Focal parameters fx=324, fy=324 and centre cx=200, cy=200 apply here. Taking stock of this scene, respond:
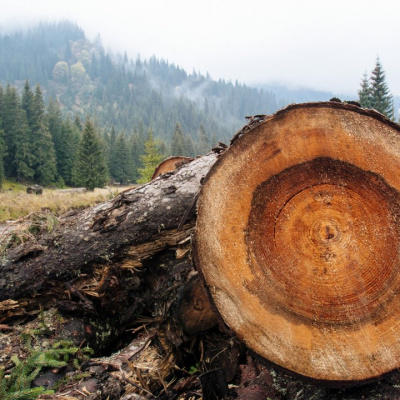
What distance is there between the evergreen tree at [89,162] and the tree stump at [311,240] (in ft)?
113

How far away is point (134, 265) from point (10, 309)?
1.23 m

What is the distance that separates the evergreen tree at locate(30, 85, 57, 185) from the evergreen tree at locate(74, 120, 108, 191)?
6858 mm

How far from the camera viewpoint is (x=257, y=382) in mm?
2465

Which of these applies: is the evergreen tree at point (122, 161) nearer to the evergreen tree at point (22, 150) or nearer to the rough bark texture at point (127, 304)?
the evergreen tree at point (22, 150)

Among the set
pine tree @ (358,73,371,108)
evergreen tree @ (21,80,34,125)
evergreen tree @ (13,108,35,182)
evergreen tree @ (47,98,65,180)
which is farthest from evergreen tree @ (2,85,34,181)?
pine tree @ (358,73,371,108)

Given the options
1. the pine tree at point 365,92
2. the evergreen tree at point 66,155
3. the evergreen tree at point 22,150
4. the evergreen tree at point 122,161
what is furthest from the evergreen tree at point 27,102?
the pine tree at point 365,92

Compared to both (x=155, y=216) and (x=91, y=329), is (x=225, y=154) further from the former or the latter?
(x=91, y=329)

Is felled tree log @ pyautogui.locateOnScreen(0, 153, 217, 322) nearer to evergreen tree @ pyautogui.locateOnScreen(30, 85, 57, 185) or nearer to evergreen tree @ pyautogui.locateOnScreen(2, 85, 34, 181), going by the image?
evergreen tree @ pyautogui.locateOnScreen(2, 85, 34, 181)

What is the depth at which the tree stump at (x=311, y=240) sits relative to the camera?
1941 millimetres

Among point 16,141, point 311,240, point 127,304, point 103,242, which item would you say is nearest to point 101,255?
point 103,242

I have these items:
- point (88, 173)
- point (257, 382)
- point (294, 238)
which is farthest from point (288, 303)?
Answer: point (88, 173)

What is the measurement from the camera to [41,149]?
40.0 metres

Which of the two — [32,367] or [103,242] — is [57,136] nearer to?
[103,242]

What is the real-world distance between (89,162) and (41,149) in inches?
363
